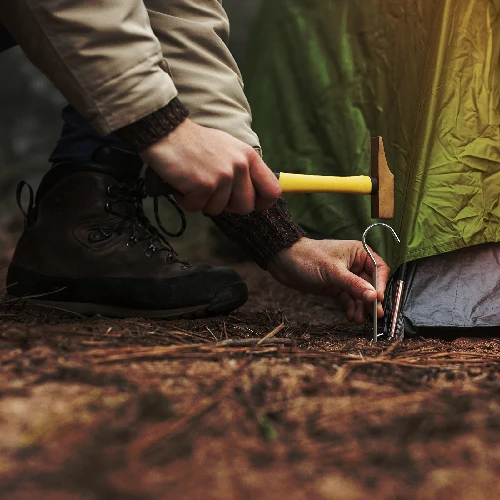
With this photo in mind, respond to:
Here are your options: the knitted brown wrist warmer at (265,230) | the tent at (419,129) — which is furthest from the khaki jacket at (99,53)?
the tent at (419,129)

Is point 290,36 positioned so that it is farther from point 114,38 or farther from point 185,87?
point 114,38

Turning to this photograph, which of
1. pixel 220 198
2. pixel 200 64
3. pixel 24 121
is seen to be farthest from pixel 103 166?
pixel 24 121

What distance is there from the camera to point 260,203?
131cm

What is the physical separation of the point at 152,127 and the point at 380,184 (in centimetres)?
59

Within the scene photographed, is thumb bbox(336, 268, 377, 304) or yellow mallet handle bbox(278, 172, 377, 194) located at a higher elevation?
yellow mallet handle bbox(278, 172, 377, 194)

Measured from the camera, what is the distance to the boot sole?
1519mm

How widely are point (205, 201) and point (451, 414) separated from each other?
648mm

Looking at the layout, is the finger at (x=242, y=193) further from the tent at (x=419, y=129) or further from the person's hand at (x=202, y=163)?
the tent at (x=419, y=129)

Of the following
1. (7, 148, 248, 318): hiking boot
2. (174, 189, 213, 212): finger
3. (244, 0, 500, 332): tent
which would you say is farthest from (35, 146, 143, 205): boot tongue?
(244, 0, 500, 332): tent

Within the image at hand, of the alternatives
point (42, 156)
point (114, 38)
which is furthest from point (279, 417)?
point (42, 156)

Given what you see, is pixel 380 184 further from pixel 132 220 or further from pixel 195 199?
pixel 132 220

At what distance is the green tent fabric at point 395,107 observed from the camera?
160cm

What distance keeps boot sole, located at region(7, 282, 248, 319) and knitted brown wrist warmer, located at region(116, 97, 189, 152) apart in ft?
1.63

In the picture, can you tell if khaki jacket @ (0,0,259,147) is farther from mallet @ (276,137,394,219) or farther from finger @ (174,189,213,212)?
mallet @ (276,137,394,219)
